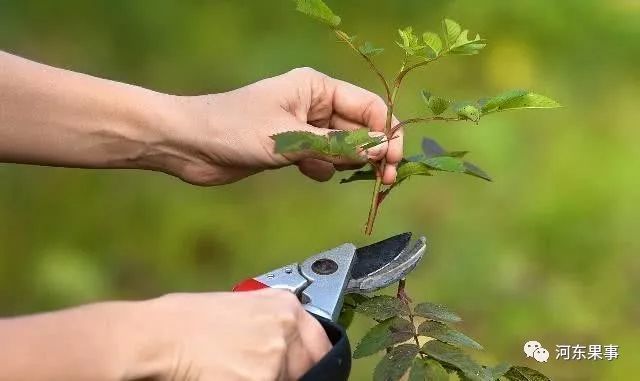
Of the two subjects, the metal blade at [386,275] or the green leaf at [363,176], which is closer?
the metal blade at [386,275]

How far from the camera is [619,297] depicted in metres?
1.59

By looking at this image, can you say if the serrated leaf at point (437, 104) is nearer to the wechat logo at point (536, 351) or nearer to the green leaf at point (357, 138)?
the green leaf at point (357, 138)

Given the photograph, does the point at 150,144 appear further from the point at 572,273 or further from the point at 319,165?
the point at 572,273

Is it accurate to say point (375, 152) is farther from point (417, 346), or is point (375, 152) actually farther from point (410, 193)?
point (410, 193)

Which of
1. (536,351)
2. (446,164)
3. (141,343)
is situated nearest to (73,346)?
(141,343)

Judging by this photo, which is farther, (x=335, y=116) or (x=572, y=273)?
(x=572, y=273)

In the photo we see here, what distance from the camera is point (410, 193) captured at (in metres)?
1.68

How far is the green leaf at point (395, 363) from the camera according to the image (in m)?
0.80

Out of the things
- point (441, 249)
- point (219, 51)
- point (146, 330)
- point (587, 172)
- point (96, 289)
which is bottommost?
point (96, 289)

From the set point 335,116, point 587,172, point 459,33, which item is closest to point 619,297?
point 587,172

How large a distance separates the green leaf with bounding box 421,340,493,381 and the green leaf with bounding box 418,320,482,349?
1cm

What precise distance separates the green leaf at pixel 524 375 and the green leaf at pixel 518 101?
299 mm

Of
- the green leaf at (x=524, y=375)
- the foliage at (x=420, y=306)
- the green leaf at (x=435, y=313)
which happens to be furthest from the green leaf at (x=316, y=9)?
the green leaf at (x=524, y=375)

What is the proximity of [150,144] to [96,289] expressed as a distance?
0.62 meters
